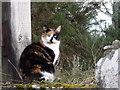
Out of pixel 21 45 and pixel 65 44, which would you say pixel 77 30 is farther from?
pixel 21 45

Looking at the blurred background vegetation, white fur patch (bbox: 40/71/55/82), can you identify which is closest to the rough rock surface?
white fur patch (bbox: 40/71/55/82)

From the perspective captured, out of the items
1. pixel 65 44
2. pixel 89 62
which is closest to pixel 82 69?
pixel 89 62

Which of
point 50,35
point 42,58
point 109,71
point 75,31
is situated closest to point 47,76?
point 42,58

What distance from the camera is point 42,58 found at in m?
4.05

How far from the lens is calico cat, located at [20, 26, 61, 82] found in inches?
159

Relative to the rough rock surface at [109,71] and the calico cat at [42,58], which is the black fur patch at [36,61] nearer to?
the calico cat at [42,58]

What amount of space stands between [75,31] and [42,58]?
1530 millimetres

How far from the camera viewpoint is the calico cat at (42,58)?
13.3 ft

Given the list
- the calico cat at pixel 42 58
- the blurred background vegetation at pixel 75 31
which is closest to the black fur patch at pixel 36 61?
the calico cat at pixel 42 58

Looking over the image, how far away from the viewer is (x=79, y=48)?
17.9 ft

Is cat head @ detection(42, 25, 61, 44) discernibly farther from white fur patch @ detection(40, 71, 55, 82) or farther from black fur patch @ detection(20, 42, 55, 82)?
white fur patch @ detection(40, 71, 55, 82)

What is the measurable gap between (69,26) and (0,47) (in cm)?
134

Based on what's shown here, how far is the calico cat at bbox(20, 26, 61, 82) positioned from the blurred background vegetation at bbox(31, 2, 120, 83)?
32.4 inches

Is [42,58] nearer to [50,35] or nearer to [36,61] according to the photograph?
[36,61]
